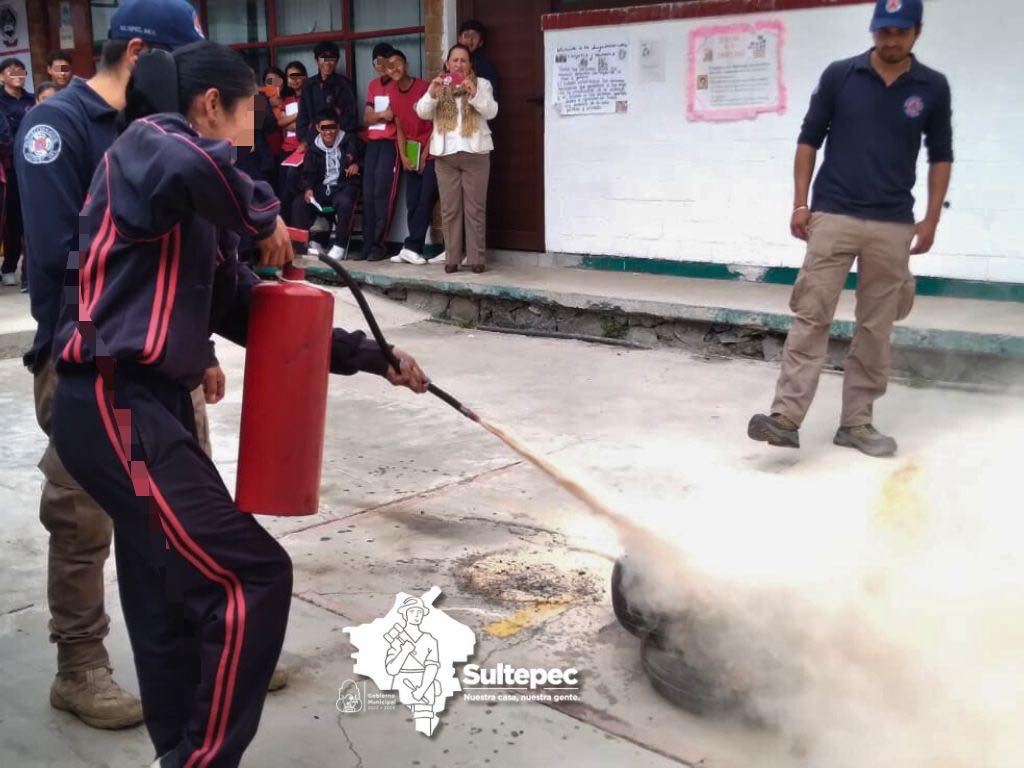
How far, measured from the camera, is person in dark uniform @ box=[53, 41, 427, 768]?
2344 millimetres

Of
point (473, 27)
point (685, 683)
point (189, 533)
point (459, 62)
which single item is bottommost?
point (685, 683)

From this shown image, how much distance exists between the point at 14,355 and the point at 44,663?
5309 millimetres

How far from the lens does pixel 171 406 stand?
2512 millimetres

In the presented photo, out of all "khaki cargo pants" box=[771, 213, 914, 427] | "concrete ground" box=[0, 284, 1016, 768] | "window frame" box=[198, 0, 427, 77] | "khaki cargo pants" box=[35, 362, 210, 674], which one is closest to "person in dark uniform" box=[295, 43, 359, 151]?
"window frame" box=[198, 0, 427, 77]

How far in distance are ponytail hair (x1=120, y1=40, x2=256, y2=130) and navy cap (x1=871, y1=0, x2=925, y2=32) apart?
3.41m

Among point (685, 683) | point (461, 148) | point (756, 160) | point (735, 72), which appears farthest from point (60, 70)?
point (685, 683)

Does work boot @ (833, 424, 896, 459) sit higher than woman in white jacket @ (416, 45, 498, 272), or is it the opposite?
woman in white jacket @ (416, 45, 498, 272)

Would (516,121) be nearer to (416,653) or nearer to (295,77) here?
(295,77)

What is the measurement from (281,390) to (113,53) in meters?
1.05

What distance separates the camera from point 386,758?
290cm

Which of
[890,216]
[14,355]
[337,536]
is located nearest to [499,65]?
[14,355]

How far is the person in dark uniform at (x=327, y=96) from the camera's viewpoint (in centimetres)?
1080

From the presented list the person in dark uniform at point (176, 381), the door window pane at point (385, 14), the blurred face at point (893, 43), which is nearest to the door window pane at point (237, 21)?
the door window pane at point (385, 14)

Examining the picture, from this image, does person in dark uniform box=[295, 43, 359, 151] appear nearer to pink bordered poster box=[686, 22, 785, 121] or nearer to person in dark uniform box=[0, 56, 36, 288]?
person in dark uniform box=[0, 56, 36, 288]
